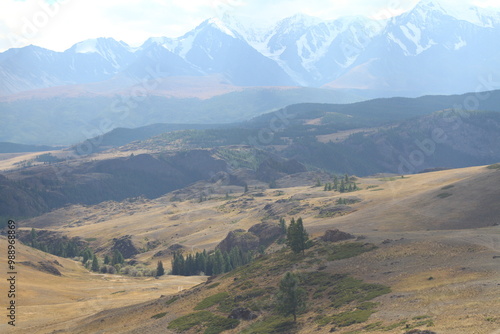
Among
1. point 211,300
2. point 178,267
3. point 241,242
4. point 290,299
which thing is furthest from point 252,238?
point 290,299

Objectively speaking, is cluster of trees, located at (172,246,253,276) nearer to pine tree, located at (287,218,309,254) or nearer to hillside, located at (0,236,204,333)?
hillside, located at (0,236,204,333)

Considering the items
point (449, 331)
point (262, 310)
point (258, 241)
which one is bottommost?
point (258, 241)

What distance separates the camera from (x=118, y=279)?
164 metres

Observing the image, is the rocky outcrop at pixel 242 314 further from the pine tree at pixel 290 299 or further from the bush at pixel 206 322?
the pine tree at pixel 290 299

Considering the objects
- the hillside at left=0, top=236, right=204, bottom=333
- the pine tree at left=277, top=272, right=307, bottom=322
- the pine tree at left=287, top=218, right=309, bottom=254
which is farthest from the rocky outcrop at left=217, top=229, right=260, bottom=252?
the pine tree at left=277, top=272, right=307, bottom=322

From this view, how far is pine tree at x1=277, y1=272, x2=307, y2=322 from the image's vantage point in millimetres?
73000

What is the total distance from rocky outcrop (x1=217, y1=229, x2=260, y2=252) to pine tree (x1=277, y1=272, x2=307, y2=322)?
110 meters

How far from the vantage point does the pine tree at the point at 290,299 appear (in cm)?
7300

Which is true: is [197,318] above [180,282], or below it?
above

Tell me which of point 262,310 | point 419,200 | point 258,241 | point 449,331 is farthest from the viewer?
point 258,241

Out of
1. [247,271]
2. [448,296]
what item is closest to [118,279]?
[247,271]

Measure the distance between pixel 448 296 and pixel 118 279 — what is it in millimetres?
120243

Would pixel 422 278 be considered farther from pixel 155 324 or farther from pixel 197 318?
pixel 155 324

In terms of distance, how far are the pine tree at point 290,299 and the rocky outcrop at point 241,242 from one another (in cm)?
11043
